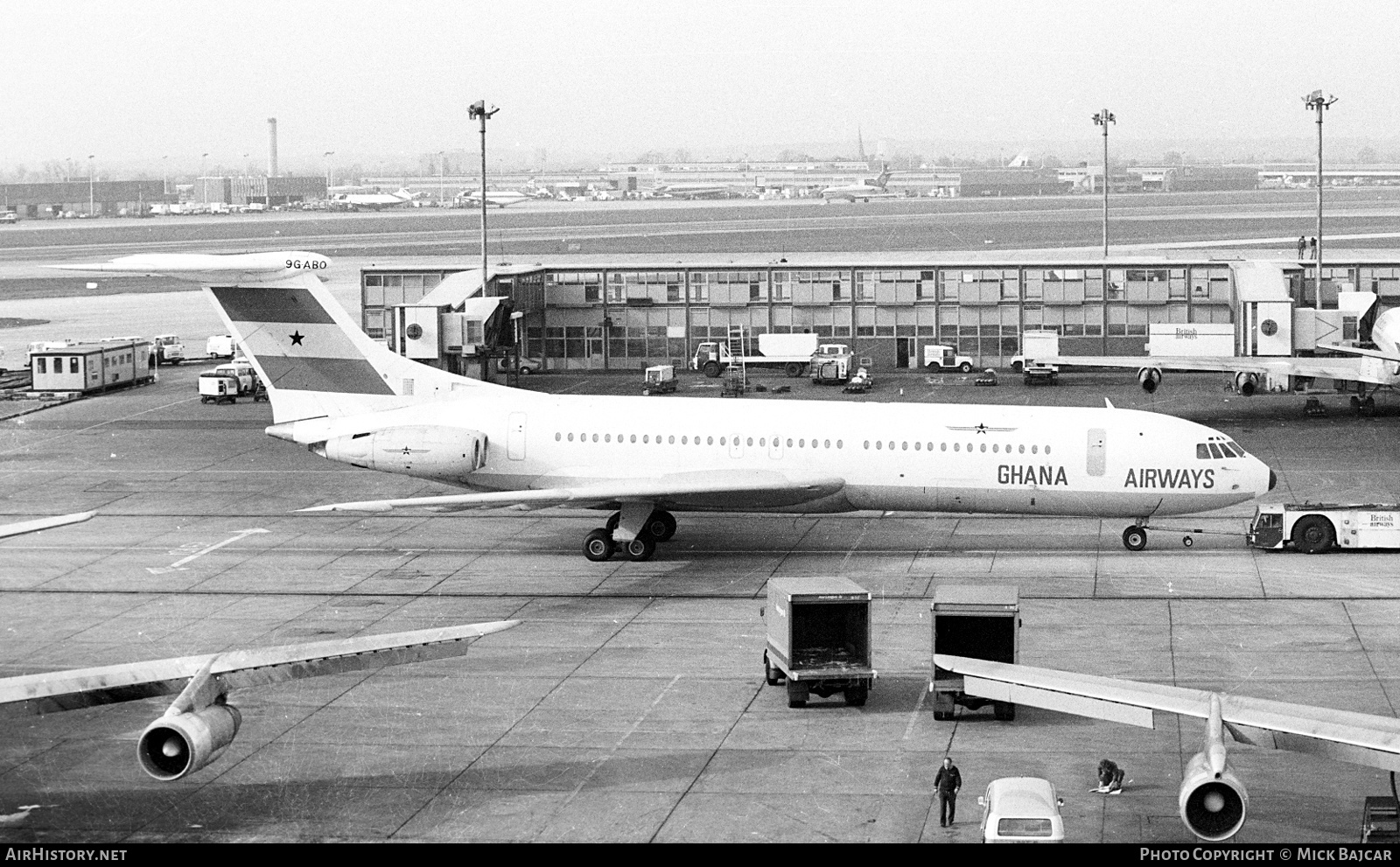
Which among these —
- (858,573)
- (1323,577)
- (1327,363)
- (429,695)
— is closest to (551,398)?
(858,573)

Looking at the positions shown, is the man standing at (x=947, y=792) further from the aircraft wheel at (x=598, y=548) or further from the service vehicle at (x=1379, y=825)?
the aircraft wheel at (x=598, y=548)

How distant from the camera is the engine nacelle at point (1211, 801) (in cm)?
1820

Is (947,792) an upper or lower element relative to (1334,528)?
lower

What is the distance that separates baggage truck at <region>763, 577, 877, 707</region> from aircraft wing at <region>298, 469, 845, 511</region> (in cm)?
1081

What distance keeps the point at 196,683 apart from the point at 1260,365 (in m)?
55.9

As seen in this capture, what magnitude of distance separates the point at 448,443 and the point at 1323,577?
827 inches

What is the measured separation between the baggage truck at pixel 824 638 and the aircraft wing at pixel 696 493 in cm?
1081

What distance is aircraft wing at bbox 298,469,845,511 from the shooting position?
41.4 meters

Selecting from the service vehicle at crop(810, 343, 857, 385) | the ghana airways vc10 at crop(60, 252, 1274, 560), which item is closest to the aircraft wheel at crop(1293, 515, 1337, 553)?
the ghana airways vc10 at crop(60, 252, 1274, 560)

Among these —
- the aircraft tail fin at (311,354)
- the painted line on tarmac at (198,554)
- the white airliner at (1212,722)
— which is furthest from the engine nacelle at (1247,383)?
the white airliner at (1212,722)

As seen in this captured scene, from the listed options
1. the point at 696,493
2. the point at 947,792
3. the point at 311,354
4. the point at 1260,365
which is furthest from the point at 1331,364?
the point at 947,792

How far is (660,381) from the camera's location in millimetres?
76312

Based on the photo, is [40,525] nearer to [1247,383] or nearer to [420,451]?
[420,451]

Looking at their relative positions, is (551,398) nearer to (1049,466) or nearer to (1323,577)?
(1049,466)
